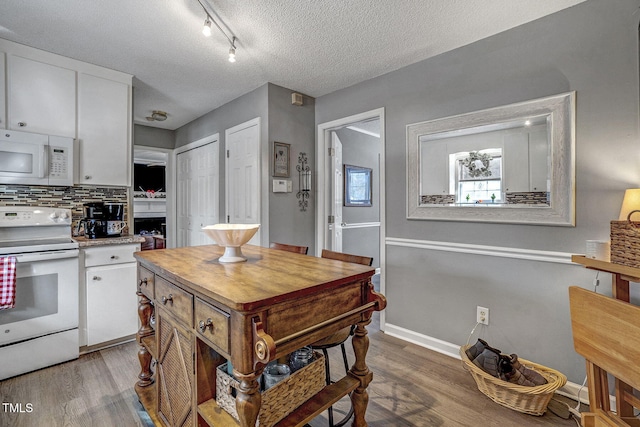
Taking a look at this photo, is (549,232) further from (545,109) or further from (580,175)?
(545,109)

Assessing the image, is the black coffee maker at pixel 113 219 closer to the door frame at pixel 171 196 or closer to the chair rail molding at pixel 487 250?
the door frame at pixel 171 196

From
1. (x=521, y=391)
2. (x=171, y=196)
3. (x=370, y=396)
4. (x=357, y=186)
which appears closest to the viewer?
(x=521, y=391)

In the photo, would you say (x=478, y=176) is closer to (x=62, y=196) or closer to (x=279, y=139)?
(x=279, y=139)

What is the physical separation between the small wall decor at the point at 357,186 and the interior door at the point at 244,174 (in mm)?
1578

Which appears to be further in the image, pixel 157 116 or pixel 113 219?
pixel 157 116

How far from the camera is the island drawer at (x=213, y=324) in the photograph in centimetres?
94

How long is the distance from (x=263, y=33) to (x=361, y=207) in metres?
2.95

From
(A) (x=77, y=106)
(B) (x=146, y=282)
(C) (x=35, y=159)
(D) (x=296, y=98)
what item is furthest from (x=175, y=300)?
(D) (x=296, y=98)

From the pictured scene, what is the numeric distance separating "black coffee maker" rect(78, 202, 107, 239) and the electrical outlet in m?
3.24

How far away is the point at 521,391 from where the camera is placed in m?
1.68

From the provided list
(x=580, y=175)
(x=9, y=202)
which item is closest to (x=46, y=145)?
(x=9, y=202)

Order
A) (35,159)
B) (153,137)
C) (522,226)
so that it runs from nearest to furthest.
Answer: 1. (522,226)
2. (35,159)
3. (153,137)

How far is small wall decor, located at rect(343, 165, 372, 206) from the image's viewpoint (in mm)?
4434

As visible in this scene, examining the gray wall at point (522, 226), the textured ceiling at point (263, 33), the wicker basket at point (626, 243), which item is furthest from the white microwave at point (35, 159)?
the wicker basket at point (626, 243)
